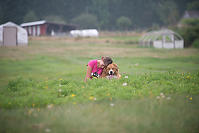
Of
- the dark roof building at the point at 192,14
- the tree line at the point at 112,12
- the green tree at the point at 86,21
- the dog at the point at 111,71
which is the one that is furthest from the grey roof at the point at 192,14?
the dog at the point at 111,71

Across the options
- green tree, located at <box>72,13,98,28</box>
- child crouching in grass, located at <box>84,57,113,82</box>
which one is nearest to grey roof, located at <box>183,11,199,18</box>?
green tree, located at <box>72,13,98,28</box>

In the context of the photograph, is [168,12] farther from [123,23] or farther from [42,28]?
[42,28]

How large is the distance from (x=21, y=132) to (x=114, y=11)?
330ft

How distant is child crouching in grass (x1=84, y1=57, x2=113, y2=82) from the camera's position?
813cm

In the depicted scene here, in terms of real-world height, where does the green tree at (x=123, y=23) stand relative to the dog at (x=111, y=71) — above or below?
above

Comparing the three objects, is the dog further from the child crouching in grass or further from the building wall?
the building wall

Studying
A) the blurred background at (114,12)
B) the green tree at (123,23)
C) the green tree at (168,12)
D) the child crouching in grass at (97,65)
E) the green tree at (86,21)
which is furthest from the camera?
the green tree at (168,12)

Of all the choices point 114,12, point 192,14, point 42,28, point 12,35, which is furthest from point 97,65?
point 114,12

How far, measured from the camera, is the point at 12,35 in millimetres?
34281

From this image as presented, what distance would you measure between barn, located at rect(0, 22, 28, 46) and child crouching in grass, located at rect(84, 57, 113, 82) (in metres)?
28.5

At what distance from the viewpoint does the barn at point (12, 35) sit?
33.1m

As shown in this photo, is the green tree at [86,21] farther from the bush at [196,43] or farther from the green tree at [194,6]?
the bush at [196,43]

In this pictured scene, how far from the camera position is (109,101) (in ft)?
17.0

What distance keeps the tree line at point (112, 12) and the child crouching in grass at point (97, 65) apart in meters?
75.6
